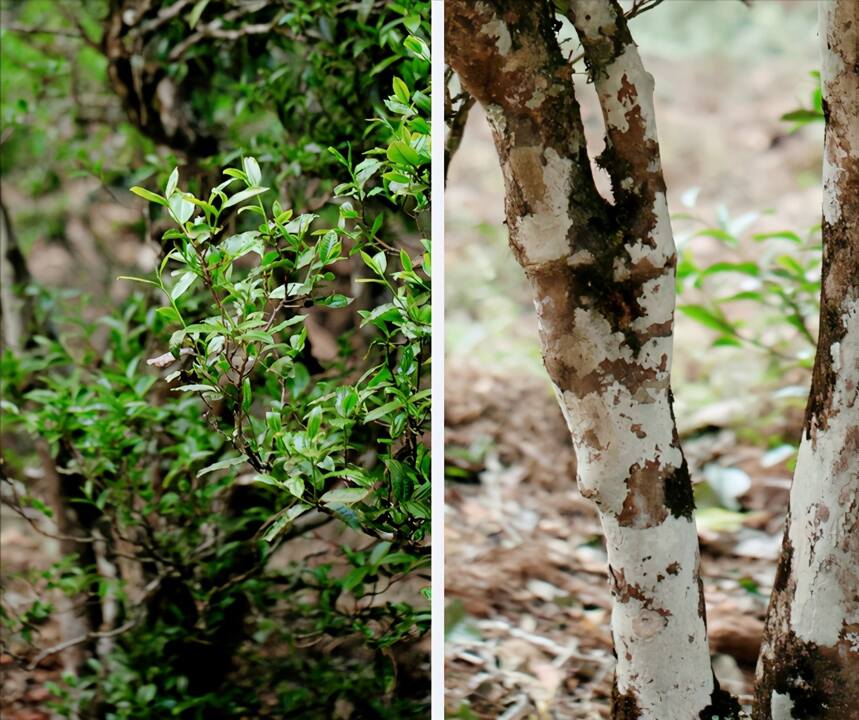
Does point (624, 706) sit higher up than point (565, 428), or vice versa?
point (565, 428)

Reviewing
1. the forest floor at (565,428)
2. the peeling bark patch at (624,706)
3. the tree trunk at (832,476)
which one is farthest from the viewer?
the forest floor at (565,428)

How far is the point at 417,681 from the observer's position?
3.19ft

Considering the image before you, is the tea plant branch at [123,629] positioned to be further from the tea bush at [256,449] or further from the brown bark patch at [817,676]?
the brown bark patch at [817,676]

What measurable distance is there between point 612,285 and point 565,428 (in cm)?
84

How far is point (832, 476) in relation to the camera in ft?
2.16

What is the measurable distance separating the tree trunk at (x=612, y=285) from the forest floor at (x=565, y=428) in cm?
24

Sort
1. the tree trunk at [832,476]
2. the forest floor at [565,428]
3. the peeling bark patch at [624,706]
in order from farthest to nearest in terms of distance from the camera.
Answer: the forest floor at [565,428] → the peeling bark patch at [624,706] → the tree trunk at [832,476]

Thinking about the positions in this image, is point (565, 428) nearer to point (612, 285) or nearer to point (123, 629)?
point (123, 629)

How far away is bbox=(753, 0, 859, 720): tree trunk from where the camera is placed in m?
0.64

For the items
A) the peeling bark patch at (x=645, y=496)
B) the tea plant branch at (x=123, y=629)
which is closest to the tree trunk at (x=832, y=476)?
the peeling bark patch at (x=645, y=496)

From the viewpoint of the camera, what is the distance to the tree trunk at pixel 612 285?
0.64m

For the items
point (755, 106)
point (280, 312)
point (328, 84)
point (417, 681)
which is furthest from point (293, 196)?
point (755, 106)

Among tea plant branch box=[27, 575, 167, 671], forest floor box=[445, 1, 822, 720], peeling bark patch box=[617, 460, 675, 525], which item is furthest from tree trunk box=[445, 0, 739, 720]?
tea plant branch box=[27, 575, 167, 671]

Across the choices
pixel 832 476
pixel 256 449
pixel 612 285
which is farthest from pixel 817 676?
pixel 256 449
